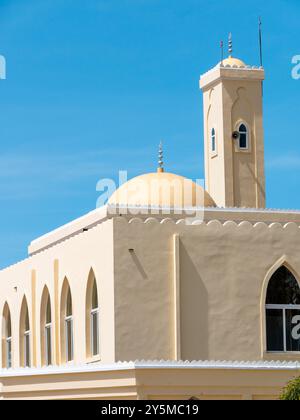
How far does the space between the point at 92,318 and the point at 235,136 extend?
31.8 ft

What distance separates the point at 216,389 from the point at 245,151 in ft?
38.2

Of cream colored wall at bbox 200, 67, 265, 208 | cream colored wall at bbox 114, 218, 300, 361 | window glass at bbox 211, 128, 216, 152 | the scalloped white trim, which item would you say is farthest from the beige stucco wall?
window glass at bbox 211, 128, 216, 152

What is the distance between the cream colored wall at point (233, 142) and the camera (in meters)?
33.9

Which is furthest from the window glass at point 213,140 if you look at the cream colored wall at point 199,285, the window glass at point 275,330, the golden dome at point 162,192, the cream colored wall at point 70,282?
the window glass at point 275,330

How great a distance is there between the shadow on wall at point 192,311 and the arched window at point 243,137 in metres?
9.52

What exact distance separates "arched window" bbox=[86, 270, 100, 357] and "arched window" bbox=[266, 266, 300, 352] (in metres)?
3.84

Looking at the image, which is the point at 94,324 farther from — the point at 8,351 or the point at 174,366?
the point at 8,351

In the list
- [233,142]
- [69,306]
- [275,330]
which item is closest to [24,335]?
[69,306]

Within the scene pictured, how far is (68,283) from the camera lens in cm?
2798

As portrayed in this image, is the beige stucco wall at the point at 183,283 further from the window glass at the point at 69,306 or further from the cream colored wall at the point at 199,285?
the window glass at the point at 69,306

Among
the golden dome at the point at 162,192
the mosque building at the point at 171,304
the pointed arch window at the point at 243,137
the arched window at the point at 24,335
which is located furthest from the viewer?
the pointed arch window at the point at 243,137

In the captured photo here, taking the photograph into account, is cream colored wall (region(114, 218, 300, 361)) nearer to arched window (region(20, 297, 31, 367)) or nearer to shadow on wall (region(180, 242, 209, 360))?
shadow on wall (region(180, 242, 209, 360))
